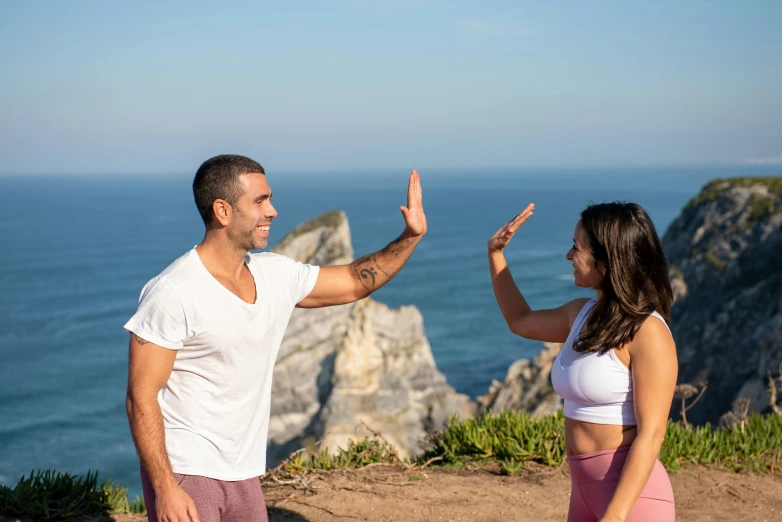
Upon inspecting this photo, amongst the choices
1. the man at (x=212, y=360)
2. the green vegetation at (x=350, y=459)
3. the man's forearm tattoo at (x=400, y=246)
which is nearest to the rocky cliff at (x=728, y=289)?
the green vegetation at (x=350, y=459)

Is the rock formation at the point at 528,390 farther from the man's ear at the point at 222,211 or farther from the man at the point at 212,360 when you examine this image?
the man's ear at the point at 222,211

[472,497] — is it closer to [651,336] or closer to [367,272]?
[367,272]

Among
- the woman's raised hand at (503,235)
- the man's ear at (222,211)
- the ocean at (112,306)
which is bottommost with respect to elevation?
the ocean at (112,306)

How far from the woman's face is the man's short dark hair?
179 cm

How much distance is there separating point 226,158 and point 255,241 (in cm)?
48

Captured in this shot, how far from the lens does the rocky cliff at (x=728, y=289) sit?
34.4m

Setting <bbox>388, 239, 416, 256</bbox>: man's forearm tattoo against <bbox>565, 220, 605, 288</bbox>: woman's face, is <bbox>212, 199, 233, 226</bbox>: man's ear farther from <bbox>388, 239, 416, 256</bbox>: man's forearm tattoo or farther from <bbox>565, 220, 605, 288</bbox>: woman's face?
<bbox>565, 220, 605, 288</bbox>: woman's face

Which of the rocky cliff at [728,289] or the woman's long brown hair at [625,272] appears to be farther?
the rocky cliff at [728,289]

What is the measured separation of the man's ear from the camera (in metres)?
3.92

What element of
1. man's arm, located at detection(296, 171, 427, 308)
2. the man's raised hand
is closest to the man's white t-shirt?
man's arm, located at detection(296, 171, 427, 308)

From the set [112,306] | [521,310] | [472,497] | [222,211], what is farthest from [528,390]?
[112,306]

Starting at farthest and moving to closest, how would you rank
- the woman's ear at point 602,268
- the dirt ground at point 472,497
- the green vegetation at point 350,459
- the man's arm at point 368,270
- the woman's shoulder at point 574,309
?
1. the green vegetation at point 350,459
2. the dirt ground at point 472,497
3. the man's arm at point 368,270
4. the woman's shoulder at point 574,309
5. the woman's ear at point 602,268

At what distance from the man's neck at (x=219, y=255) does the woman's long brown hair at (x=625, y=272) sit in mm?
1879

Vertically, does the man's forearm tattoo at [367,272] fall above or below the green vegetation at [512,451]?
above
